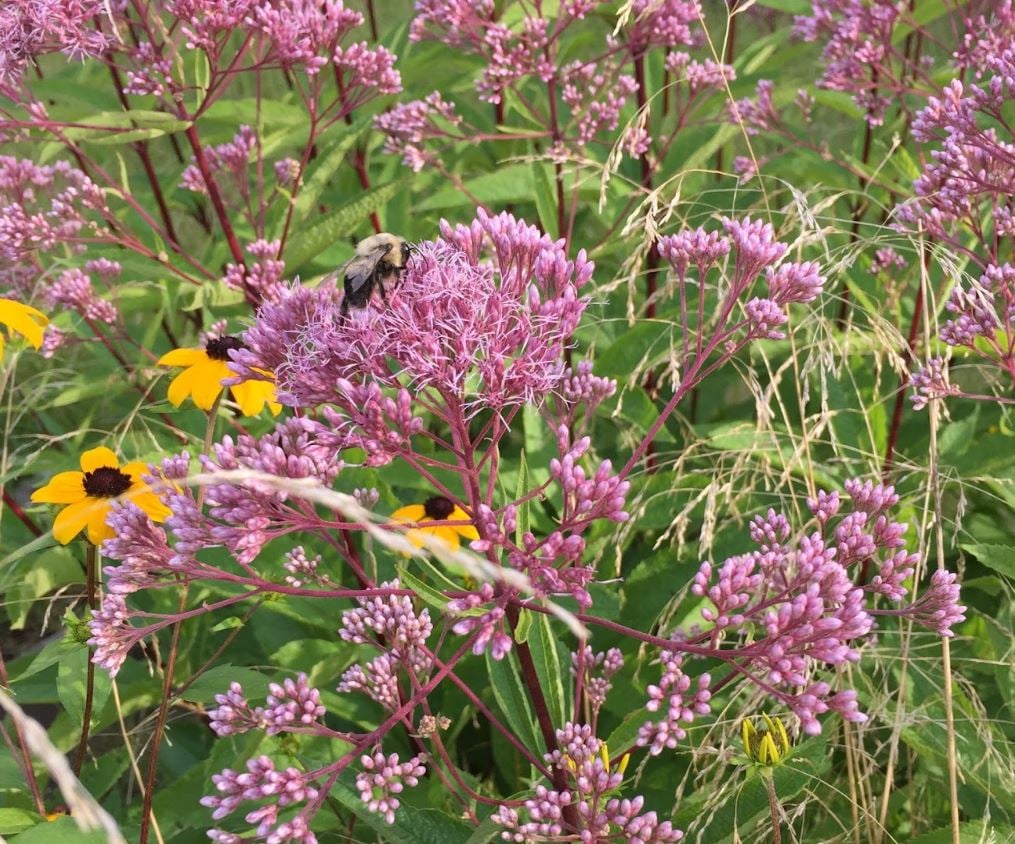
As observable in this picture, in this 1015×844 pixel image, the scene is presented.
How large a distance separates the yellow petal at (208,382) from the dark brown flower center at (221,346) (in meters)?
0.02

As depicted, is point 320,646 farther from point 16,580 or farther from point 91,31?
point 91,31

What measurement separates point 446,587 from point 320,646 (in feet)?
2.87

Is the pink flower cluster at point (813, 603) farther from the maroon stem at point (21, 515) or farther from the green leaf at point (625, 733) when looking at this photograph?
the maroon stem at point (21, 515)

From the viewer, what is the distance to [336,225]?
2.94m

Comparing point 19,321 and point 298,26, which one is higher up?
point 298,26

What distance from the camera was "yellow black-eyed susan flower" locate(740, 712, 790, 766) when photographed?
161cm

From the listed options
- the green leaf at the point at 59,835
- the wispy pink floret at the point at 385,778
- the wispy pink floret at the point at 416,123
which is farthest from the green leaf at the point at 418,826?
the wispy pink floret at the point at 416,123

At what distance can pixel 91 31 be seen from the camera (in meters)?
2.83

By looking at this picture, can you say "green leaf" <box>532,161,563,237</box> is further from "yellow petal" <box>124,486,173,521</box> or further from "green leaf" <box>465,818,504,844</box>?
"green leaf" <box>465,818,504,844</box>

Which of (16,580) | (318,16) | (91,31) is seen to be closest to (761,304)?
(318,16)

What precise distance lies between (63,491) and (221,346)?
450mm

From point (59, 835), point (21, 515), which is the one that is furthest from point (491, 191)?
point (59, 835)

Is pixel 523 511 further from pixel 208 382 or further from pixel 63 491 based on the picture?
pixel 63 491

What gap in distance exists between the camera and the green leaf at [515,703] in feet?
6.58
